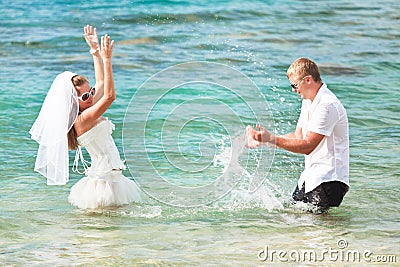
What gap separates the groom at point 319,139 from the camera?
607 centimetres

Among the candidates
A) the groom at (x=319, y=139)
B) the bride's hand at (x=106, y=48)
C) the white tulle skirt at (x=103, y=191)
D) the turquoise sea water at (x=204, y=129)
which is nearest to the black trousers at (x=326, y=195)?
the groom at (x=319, y=139)

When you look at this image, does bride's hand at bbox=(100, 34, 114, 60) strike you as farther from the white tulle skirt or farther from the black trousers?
the black trousers

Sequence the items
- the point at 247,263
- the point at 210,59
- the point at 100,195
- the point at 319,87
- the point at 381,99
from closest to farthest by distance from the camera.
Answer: the point at 247,263
the point at 319,87
the point at 100,195
the point at 381,99
the point at 210,59

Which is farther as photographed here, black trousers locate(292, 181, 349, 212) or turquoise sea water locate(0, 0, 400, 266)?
black trousers locate(292, 181, 349, 212)

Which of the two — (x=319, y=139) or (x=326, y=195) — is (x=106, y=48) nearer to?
(x=319, y=139)

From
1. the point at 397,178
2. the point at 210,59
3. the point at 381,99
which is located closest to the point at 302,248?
the point at 397,178

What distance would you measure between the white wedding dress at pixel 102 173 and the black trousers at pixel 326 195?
1574mm

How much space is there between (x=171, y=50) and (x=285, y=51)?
7.31 ft

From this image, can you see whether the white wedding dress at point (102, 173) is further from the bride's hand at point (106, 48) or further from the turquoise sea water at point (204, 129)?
the bride's hand at point (106, 48)

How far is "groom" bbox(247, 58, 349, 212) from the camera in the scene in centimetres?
607

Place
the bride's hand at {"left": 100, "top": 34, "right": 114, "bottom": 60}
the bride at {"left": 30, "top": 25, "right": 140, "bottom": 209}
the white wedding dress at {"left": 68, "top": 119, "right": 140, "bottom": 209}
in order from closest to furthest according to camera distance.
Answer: the bride's hand at {"left": 100, "top": 34, "right": 114, "bottom": 60}
the bride at {"left": 30, "top": 25, "right": 140, "bottom": 209}
the white wedding dress at {"left": 68, "top": 119, "right": 140, "bottom": 209}

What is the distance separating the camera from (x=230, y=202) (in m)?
7.09

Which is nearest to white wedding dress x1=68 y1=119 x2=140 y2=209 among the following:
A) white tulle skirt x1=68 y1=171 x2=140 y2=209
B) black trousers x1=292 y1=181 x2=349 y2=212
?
white tulle skirt x1=68 y1=171 x2=140 y2=209

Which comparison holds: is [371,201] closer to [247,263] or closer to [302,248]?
[302,248]
